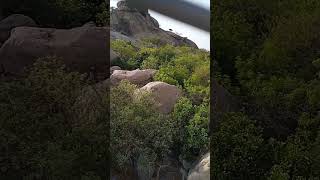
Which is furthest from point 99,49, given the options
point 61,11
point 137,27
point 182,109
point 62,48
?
point 182,109

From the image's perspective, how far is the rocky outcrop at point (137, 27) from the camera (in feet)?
10.0

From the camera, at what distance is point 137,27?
3256 mm

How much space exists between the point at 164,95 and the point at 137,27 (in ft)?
1.45

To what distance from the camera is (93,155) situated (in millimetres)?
3227

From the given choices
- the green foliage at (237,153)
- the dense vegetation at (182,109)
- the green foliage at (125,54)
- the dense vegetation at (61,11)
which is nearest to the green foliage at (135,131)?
the dense vegetation at (182,109)

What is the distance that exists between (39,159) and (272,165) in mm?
1401

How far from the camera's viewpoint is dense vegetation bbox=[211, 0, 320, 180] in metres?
3.24

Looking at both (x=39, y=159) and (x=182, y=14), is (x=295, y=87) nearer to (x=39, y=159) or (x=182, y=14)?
(x=39, y=159)

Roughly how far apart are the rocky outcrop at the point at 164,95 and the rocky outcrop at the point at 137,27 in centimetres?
27

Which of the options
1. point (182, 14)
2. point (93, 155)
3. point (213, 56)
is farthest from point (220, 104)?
point (182, 14)

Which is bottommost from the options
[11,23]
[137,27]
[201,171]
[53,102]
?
[201,171]

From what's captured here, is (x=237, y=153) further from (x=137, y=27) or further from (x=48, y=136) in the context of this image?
(x=48, y=136)

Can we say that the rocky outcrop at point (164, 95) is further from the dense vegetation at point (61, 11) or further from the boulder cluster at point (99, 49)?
the dense vegetation at point (61, 11)

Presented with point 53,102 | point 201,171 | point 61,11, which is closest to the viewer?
point 201,171
